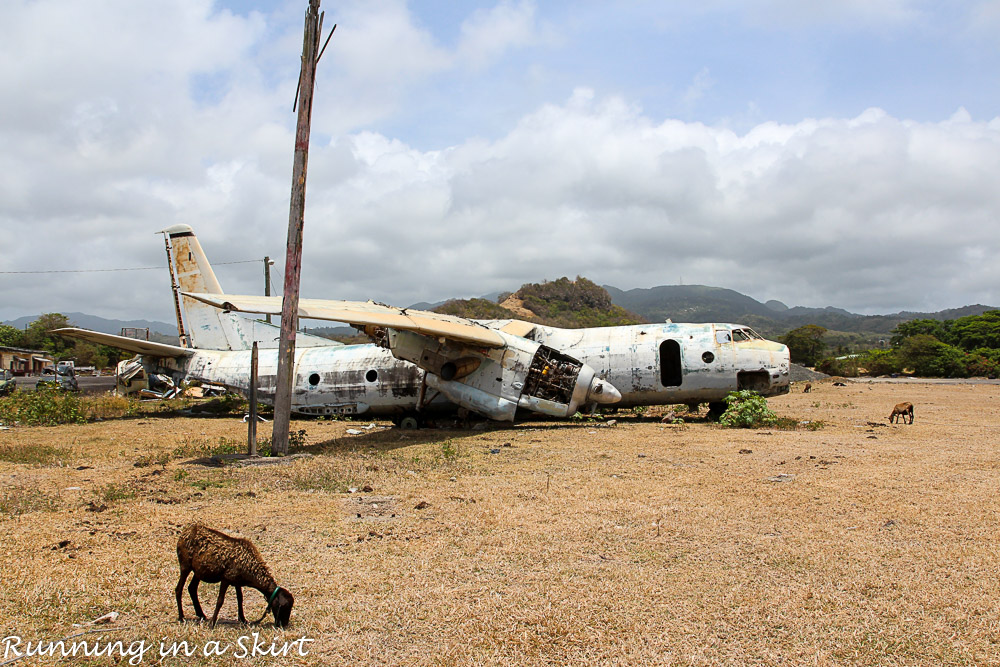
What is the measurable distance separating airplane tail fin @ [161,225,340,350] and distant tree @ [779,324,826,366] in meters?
60.7

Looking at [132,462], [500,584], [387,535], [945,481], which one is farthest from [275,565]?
[945,481]

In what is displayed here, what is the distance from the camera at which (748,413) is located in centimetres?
1609

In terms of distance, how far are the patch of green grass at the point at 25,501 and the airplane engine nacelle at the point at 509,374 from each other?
8.56m

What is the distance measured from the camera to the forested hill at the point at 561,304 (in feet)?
246

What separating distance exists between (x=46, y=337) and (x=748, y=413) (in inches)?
3757

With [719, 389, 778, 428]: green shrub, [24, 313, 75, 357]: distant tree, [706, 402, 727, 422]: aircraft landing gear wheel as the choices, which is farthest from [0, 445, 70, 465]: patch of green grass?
[24, 313, 75, 357]: distant tree

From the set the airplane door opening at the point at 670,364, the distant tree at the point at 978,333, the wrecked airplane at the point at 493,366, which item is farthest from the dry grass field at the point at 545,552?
the distant tree at the point at 978,333

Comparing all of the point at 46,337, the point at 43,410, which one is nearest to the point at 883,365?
the point at 43,410

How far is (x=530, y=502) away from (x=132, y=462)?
7893mm

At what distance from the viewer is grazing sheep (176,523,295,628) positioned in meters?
4.25

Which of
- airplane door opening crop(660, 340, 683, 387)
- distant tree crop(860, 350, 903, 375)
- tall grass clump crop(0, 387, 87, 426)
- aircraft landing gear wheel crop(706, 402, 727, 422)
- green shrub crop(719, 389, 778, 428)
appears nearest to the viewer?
green shrub crop(719, 389, 778, 428)

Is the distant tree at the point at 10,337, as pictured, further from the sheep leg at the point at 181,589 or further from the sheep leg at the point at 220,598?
the sheep leg at the point at 220,598

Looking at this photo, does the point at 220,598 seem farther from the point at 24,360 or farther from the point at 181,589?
the point at 24,360

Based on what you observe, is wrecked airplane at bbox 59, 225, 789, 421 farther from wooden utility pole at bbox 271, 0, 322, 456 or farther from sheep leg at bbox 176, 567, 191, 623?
sheep leg at bbox 176, 567, 191, 623
